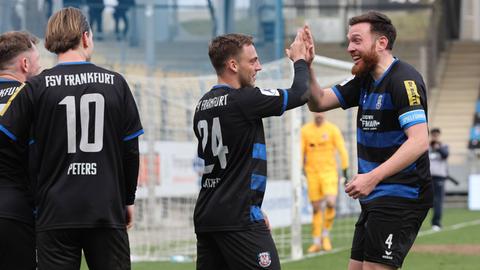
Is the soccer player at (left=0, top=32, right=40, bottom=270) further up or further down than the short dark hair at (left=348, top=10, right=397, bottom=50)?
further down

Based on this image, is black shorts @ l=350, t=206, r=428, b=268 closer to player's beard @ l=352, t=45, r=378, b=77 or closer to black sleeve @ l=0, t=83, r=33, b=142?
player's beard @ l=352, t=45, r=378, b=77

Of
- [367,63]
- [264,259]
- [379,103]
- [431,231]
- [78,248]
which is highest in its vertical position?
[367,63]

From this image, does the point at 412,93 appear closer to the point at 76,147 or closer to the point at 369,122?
the point at 369,122

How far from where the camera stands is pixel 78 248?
614 cm

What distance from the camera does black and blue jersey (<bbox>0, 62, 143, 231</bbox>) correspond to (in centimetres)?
604

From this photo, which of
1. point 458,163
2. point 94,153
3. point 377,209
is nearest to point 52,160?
point 94,153

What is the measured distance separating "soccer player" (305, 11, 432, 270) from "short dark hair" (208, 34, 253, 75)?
1.40 feet

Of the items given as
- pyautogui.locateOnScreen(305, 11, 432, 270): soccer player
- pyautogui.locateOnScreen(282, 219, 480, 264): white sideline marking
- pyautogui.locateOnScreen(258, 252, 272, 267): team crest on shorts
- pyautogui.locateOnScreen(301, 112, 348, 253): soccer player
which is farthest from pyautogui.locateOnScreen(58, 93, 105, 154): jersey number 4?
pyautogui.locateOnScreen(301, 112, 348, 253): soccer player

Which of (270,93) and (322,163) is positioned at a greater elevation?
(270,93)

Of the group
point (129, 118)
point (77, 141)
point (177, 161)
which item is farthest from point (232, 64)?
point (177, 161)

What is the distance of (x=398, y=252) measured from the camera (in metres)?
6.80

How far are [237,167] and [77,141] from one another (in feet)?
3.39

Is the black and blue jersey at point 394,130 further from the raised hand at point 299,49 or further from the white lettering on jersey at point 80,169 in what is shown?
the white lettering on jersey at point 80,169

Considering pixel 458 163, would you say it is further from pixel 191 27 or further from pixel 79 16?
pixel 79 16
